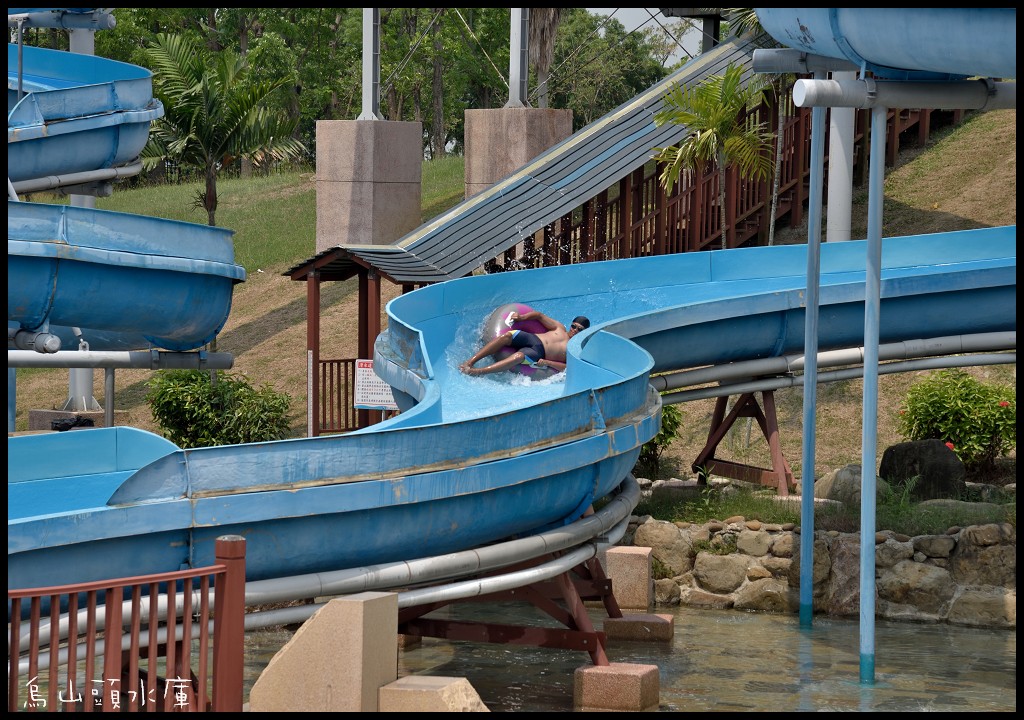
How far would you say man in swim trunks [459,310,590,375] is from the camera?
12.2 meters

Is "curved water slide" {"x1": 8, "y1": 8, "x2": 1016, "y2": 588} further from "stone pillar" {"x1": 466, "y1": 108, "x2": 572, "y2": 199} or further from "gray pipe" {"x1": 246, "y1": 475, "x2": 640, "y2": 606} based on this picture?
"stone pillar" {"x1": 466, "y1": 108, "x2": 572, "y2": 199}

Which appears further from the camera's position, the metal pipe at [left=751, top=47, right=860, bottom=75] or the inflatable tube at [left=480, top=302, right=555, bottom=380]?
the inflatable tube at [left=480, top=302, right=555, bottom=380]

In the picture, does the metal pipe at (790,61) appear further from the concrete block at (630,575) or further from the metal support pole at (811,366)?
the concrete block at (630,575)

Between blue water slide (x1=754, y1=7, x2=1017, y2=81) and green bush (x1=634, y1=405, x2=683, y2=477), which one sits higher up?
blue water slide (x1=754, y1=7, x2=1017, y2=81)

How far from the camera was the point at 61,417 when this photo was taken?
687 inches

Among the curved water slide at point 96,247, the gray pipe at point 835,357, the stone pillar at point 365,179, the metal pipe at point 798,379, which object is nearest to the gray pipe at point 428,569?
the curved water slide at point 96,247

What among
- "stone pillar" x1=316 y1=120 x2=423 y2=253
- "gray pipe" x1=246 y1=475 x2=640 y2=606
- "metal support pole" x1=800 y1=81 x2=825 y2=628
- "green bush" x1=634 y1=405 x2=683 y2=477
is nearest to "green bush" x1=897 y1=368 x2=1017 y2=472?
"green bush" x1=634 y1=405 x2=683 y2=477

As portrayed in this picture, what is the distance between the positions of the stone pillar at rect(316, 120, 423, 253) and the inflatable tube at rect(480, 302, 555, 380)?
28.7ft

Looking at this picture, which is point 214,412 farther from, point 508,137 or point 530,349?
point 508,137

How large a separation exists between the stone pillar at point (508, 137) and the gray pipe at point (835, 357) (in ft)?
A: 29.8

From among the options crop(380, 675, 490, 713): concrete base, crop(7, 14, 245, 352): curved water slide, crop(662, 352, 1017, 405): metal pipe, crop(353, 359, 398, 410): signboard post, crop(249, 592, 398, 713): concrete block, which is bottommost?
crop(380, 675, 490, 713): concrete base

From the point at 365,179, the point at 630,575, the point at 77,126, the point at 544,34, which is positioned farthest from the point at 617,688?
the point at 544,34

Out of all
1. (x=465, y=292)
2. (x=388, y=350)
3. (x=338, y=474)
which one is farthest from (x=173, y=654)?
(x=465, y=292)

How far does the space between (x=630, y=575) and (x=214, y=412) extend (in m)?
6.35
